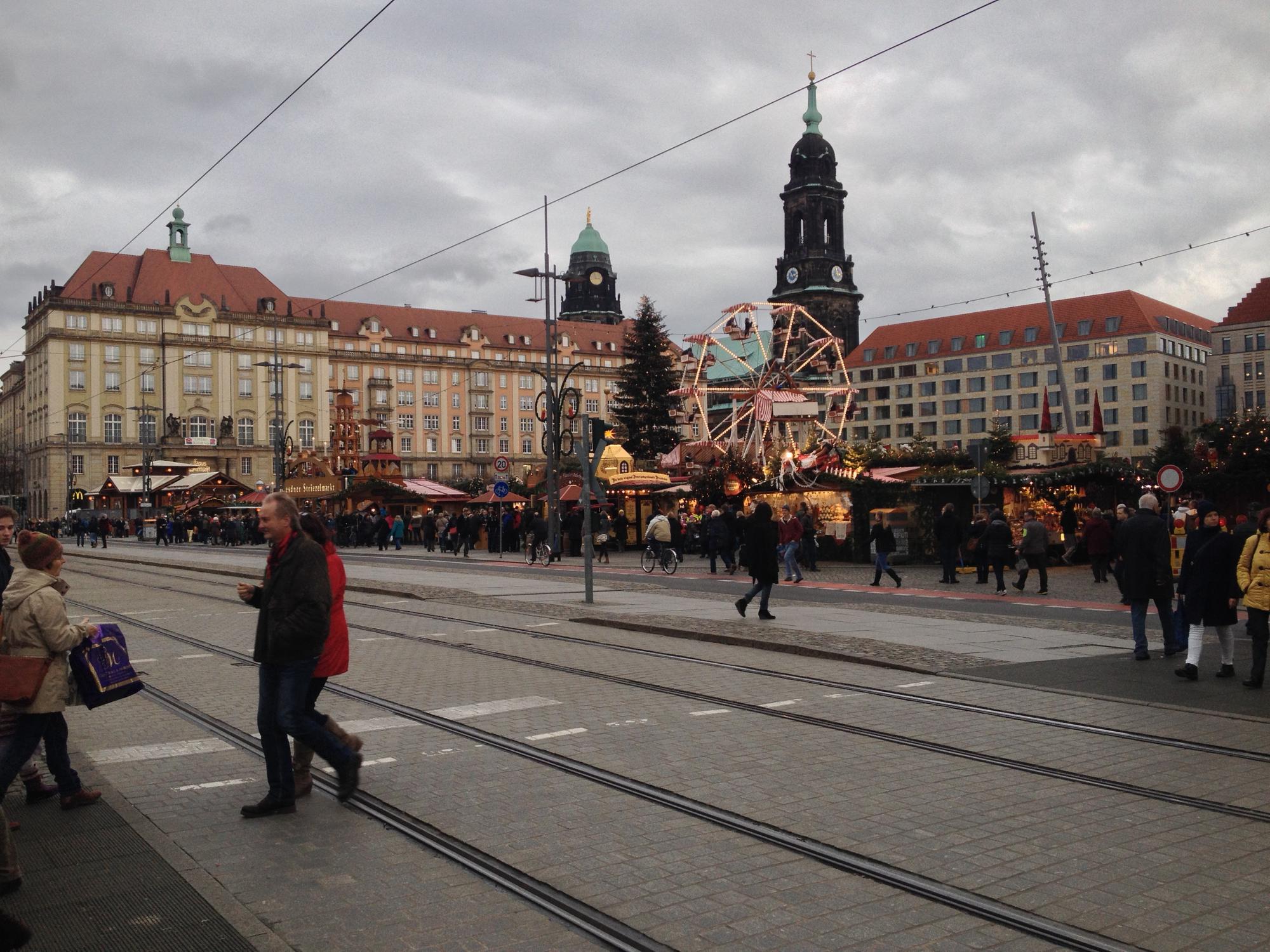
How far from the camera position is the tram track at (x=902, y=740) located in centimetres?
657

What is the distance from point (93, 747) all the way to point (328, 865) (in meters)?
3.59

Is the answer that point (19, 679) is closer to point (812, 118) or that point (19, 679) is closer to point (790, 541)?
point (790, 541)

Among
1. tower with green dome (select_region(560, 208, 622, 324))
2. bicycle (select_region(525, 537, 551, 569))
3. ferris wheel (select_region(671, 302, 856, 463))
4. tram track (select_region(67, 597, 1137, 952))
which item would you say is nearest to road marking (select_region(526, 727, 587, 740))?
tram track (select_region(67, 597, 1137, 952))

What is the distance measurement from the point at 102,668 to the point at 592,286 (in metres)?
145

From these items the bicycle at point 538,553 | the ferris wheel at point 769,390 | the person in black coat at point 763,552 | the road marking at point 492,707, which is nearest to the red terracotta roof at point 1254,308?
the ferris wheel at point 769,390

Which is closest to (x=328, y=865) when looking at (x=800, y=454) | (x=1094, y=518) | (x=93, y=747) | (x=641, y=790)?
(x=641, y=790)

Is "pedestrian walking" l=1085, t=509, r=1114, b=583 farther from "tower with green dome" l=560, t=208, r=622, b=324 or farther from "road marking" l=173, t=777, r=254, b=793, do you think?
"tower with green dome" l=560, t=208, r=622, b=324

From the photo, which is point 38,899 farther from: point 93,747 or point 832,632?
point 832,632

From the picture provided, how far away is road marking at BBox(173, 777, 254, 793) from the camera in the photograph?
707 centimetres

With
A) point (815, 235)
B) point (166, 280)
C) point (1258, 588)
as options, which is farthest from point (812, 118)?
point (1258, 588)

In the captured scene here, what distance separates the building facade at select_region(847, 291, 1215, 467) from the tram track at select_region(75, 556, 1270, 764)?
84299mm

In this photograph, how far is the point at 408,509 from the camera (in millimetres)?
54562

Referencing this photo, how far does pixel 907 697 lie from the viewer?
10.2m

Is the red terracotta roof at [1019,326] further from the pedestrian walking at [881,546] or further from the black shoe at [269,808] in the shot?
the black shoe at [269,808]
